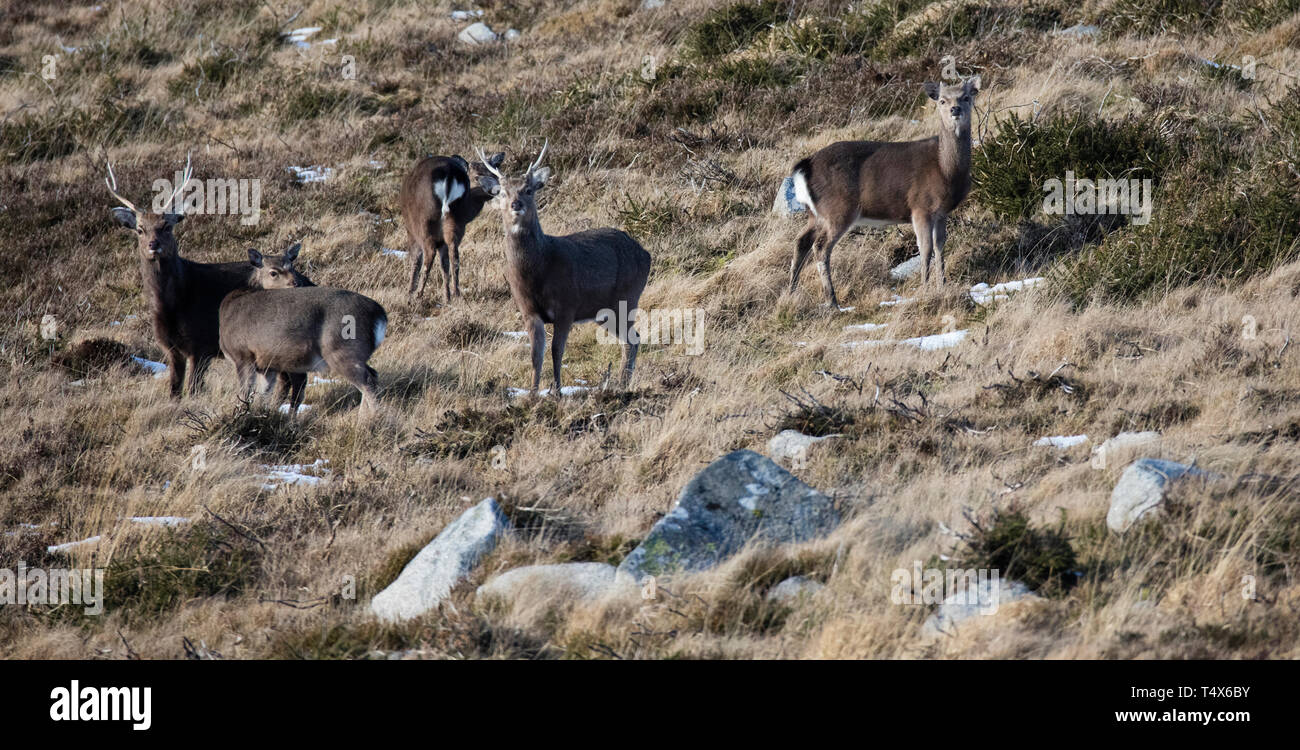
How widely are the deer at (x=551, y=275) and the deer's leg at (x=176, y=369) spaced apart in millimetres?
2972

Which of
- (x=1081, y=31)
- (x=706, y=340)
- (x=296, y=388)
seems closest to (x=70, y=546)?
(x=296, y=388)

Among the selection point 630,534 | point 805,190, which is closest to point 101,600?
point 630,534

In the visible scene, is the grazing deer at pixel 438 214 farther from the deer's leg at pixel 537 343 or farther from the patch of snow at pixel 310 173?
the patch of snow at pixel 310 173

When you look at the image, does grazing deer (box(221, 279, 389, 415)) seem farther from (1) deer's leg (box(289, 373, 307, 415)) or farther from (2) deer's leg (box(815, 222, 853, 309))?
(2) deer's leg (box(815, 222, 853, 309))

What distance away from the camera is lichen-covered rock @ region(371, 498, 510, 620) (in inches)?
223

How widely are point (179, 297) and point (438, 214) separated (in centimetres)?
322

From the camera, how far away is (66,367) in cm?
1063

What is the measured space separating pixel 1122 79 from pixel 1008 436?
846cm

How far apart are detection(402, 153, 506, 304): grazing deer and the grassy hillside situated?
384mm

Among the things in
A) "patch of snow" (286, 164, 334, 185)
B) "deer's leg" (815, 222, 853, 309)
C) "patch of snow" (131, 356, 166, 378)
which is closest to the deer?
"deer's leg" (815, 222, 853, 309)

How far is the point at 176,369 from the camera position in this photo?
9875 mm
